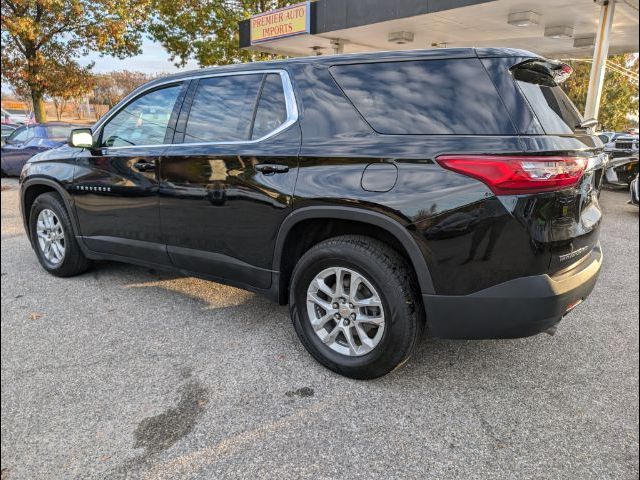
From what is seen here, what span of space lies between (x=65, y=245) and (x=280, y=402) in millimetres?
3019

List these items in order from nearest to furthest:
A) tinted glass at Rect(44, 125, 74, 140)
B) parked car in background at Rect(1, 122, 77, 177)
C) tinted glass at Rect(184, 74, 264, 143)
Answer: tinted glass at Rect(184, 74, 264, 143) < parked car in background at Rect(1, 122, 77, 177) < tinted glass at Rect(44, 125, 74, 140)

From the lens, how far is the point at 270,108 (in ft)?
9.71

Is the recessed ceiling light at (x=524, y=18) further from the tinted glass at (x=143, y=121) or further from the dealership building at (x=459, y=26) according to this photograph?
the tinted glass at (x=143, y=121)

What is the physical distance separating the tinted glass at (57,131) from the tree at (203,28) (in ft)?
24.2

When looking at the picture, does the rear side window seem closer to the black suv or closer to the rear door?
the black suv

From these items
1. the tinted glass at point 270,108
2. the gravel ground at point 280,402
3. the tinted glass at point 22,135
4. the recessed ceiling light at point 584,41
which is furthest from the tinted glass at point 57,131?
the recessed ceiling light at point 584,41

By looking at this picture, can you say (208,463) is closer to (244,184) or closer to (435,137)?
(244,184)

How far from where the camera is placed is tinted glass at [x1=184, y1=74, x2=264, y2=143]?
10.1 feet

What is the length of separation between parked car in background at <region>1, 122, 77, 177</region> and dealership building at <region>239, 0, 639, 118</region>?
625cm

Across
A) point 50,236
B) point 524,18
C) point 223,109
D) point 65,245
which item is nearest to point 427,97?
point 223,109

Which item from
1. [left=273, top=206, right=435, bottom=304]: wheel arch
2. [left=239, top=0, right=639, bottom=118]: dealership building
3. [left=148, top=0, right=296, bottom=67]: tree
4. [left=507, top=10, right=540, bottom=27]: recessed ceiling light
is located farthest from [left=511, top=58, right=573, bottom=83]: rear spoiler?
[left=507, top=10, right=540, bottom=27]: recessed ceiling light

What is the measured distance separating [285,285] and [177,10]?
4161 millimetres

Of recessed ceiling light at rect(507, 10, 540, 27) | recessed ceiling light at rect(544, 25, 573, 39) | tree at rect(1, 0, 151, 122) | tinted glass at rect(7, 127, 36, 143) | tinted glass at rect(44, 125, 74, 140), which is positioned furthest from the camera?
tinted glass at rect(7, 127, 36, 143)

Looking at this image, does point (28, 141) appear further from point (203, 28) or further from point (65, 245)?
point (65, 245)
